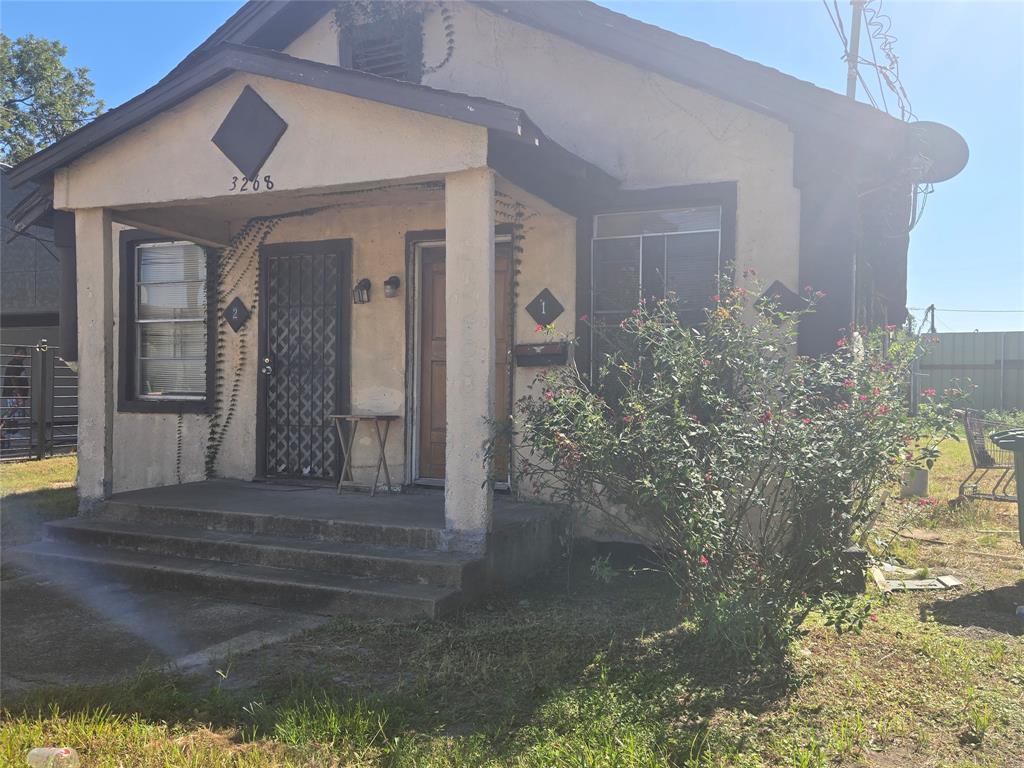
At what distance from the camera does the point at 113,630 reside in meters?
4.62

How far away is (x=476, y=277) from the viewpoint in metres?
5.09

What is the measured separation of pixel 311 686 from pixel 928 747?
2596mm

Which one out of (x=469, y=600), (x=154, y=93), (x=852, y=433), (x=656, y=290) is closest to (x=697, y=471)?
(x=852, y=433)

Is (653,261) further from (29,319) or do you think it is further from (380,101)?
(29,319)

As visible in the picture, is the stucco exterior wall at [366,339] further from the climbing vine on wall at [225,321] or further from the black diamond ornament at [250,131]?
the black diamond ornament at [250,131]

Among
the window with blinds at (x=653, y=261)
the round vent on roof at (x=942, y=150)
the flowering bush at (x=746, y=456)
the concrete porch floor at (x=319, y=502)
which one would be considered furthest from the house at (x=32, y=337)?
the round vent on roof at (x=942, y=150)

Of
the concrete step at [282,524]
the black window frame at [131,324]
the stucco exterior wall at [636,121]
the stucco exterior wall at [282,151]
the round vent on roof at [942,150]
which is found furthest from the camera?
the black window frame at [131,324]

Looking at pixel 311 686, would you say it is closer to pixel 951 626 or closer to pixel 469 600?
pixel 469 600

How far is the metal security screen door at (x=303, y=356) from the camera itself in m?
7.40

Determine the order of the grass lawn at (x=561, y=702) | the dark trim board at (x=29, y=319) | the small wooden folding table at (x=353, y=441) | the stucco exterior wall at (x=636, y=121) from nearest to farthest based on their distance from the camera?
the grass lawn at (x=561, y=702)
the stucco exterior wall at (x=636, y=121)
the small wooden folding table at (x=353, y=441)
the dark trim board at (x=29, y=319)

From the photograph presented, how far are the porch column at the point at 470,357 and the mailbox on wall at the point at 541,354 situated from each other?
1.38 meters

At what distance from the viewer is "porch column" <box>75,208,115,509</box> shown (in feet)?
21.3

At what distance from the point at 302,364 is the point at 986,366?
15978mm

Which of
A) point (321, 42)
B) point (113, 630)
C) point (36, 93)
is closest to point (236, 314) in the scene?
point (321, 42)
